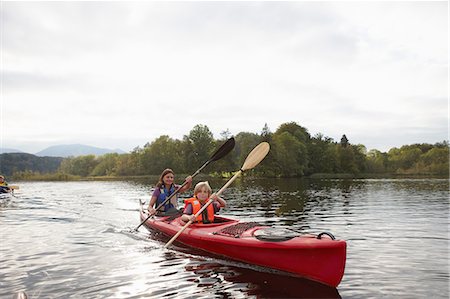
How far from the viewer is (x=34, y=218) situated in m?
14.3

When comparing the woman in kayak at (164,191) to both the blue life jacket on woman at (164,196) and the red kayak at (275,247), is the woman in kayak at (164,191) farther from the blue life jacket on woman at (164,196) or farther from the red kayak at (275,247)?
the red kayak at (275,247)

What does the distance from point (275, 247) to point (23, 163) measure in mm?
103254

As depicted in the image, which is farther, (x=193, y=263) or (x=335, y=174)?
(x=335, y=174)

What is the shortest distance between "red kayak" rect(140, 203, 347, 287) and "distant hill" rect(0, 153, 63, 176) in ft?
269

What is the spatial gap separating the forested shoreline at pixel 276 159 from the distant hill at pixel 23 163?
68.5 inches

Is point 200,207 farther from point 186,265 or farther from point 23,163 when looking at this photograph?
point 23,163

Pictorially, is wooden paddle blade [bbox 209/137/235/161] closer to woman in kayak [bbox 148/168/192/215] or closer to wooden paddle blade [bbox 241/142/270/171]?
woman in kayak [bbox 148/168/192/215]

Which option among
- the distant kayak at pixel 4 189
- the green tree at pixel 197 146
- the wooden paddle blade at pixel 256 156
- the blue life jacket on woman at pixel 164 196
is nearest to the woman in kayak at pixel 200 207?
the wooden paddle blade at pixel 256 156

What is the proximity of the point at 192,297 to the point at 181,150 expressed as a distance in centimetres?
6834

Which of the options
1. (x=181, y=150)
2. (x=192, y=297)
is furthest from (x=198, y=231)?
(x=181, y=150)

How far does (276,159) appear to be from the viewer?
59.2 meters

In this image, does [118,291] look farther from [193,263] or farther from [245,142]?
[245,142]

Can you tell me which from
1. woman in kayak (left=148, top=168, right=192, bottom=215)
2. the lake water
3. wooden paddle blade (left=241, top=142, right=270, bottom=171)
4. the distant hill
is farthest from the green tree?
wooden paddle blade (left=241, top=142, right=270, bottom=171)

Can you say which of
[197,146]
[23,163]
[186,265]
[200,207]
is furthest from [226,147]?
[23,163]
